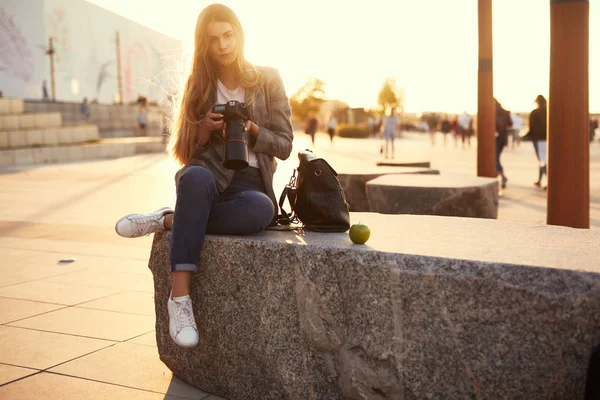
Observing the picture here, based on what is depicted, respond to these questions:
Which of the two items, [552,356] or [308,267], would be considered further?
[308,267]

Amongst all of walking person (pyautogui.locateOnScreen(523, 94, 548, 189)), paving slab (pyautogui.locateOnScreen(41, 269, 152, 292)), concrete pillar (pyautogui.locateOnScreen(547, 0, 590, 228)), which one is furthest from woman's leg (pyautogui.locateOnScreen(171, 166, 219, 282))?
walking person (pyautogui.locateOnScreen(523, 94, 548, 189))

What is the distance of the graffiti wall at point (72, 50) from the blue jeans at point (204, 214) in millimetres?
37798

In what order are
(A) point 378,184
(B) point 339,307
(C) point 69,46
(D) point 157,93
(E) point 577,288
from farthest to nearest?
(D) point 157,93 → (C) point 69,46 → (A) point 378,184 → (B) point 339,307 → (E) point 577,288

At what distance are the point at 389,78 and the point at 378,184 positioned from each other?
10862 cm

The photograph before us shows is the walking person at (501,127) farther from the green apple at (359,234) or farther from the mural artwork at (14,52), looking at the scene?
the mural artwork at (14,52)

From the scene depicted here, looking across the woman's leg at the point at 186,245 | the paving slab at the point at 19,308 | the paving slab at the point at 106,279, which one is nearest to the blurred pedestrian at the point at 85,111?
the paving slab at the point at 106,279

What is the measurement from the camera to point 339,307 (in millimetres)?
2898

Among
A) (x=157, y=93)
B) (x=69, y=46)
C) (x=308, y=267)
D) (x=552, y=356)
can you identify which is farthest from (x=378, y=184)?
(x=157, y=93)

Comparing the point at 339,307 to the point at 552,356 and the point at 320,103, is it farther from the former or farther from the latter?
the point at 320,103

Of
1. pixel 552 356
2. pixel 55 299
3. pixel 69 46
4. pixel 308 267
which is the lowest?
pixel 55 299

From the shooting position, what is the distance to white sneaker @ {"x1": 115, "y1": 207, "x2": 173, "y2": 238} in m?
3.44

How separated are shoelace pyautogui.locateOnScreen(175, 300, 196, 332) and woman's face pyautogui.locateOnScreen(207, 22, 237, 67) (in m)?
1.22

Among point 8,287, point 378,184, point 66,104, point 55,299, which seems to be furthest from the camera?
point 66,104

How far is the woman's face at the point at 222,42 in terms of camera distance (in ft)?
11.7
